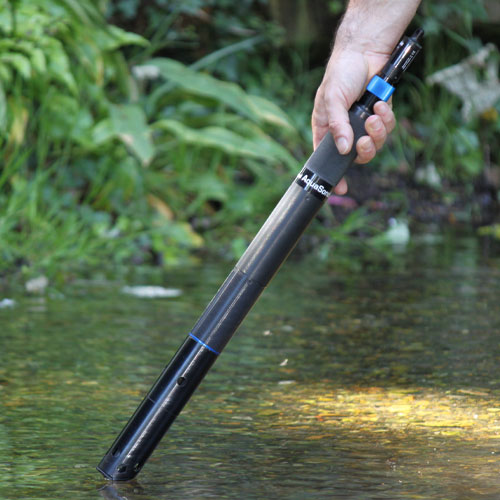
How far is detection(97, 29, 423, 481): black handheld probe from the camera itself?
76.8 inches

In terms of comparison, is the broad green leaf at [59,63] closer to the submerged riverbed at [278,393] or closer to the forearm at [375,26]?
the submerged riverbed at [278,393]

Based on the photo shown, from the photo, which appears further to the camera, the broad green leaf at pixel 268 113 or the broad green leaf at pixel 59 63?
the broad green leaf at pixel 268 113

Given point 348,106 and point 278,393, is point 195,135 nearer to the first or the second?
point 278,393

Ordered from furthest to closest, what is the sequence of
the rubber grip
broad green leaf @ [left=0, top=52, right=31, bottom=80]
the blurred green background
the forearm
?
the blurred green background
broad green leaf @ [left=0, top=52, right=31, bottom=80]
the forearm
the rubber grip

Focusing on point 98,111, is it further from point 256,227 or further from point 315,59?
point 315,59

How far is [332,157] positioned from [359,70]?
0.20 m

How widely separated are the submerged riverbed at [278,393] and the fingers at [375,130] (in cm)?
53

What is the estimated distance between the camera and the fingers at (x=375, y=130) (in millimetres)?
2029

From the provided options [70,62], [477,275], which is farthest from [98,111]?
[477,275]

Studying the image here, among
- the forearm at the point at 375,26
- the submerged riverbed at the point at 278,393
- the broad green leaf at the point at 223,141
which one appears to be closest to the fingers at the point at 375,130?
the forearm at the point at 375,26

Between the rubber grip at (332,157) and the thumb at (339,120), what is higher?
the thumb at (339,120)

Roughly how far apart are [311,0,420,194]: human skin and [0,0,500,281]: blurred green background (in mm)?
2123

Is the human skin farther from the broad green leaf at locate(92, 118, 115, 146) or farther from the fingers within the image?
the broad green leaf at locate(92, 118, 115, 146)

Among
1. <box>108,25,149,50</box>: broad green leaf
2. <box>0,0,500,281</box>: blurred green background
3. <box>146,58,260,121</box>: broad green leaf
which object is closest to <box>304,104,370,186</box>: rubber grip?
<box>0,0,500,281</box>: blurred green background
